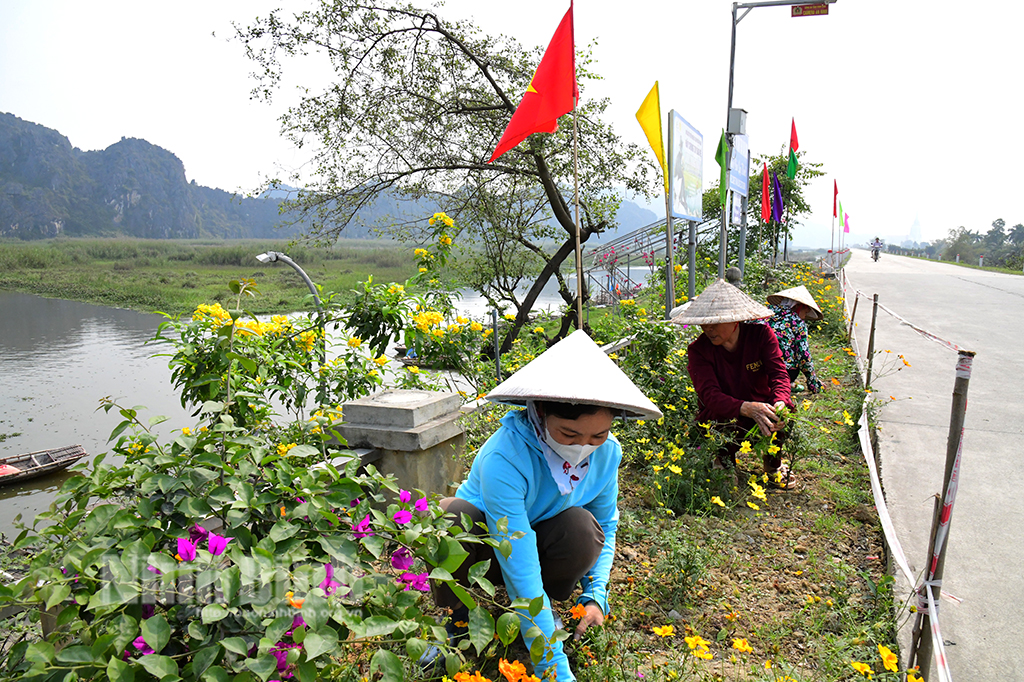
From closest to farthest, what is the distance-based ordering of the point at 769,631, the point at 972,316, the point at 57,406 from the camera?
the point at 769,631 → the point at 972,316 → the point at 57,406

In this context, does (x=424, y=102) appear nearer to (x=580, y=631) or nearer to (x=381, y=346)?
(x=381, y=346)

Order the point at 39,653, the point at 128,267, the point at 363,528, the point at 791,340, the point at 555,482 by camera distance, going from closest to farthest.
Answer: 1. the point at 39,653
2. the point at 363,528
3. the point at 555,482
4. the point at 791,340
5. the point at 128,267

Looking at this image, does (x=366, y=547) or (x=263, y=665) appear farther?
(x=366, y=547)

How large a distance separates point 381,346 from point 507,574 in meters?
2.05

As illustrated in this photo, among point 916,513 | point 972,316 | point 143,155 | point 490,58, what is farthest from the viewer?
point 143,155

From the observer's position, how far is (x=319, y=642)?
2.99 ft

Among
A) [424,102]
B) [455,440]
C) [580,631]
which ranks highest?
[424,102]

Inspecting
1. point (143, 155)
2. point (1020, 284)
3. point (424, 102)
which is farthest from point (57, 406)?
point (143, 155)

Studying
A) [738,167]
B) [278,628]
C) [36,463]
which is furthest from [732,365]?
[36,463]

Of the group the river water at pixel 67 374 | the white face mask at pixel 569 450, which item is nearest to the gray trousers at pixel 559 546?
the white face mask at pixel 569 450

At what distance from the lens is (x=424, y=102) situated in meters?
8.22

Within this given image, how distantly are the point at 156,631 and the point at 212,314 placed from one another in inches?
82.8

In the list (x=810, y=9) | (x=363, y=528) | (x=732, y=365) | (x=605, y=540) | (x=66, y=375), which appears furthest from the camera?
(x=66, y=375)

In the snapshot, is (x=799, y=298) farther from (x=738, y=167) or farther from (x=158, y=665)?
(x=158, y=665)
